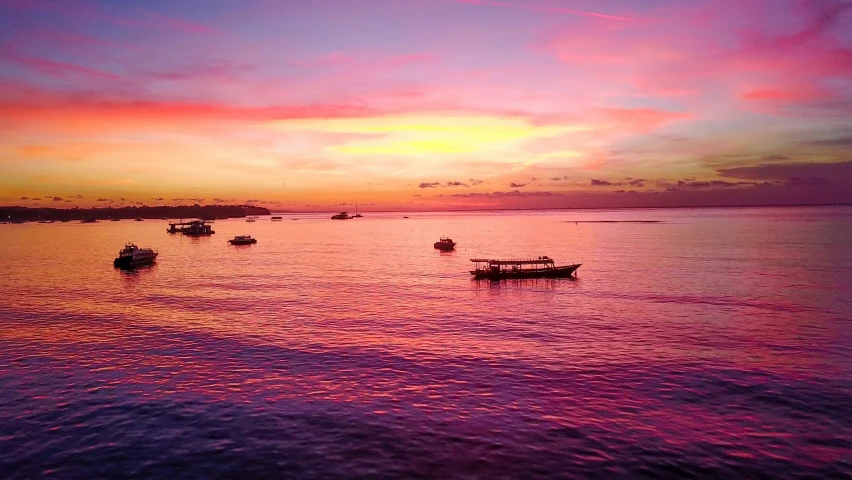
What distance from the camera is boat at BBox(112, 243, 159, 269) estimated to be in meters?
117

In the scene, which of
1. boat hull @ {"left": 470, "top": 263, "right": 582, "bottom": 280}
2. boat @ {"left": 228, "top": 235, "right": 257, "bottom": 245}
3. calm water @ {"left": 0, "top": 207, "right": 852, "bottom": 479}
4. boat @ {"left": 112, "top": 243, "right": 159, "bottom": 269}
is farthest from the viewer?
boat @ {"left": 228, "top": 235, "right": 257, "bottom": 245}

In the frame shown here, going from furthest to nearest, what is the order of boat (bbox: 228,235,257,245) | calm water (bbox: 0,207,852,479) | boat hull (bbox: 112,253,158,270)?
boat (bbox: 228,235,257,245) < boat hull (bbox: 112,253,158,270) < calm water (bbox: 0,207,852,479)

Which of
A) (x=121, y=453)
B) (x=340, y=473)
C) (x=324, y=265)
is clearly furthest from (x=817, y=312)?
(x=324, y=265)

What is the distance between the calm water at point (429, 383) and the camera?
91.9 ft

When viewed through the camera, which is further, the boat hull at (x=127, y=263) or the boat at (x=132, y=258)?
the boat at (x=132, y=258)

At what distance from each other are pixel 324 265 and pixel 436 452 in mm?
102142

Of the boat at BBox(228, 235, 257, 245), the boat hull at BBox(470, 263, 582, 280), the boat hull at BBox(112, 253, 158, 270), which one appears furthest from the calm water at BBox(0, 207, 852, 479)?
the boat at BBox(228, 235, 257, 245)

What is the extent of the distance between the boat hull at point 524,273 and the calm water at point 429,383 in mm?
14059

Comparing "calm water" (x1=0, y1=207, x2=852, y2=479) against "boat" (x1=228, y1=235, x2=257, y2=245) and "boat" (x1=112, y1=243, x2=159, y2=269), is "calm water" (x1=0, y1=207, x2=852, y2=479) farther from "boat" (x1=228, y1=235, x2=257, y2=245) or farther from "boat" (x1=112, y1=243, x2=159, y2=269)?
"boat" (x1=228, y1=235, x2=257, y2=245)

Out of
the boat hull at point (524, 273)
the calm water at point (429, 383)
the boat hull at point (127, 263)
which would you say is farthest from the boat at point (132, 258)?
the boat hull at point (524, 273)

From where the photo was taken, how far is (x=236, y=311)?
2697 inches

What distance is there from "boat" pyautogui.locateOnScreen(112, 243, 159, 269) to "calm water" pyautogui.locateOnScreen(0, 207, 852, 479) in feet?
116

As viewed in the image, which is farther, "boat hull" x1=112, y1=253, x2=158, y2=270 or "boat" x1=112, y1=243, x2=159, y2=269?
"boat" x1=112, y1=243, x2=159, y2=269

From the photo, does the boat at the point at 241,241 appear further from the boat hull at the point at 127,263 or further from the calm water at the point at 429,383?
the calm water at the point at 429,383
